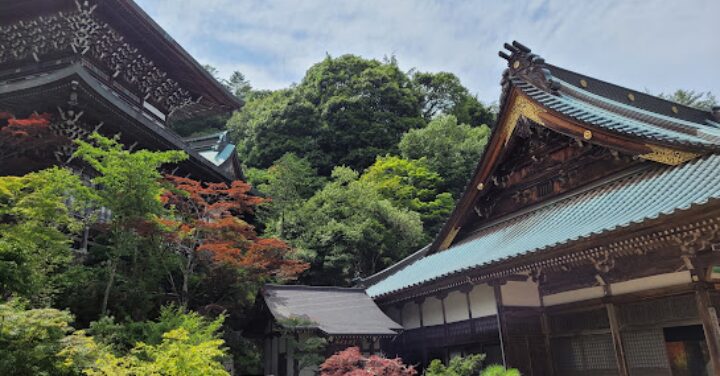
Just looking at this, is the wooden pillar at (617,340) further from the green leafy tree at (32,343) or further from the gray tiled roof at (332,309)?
the green leafy tree at (32,343)

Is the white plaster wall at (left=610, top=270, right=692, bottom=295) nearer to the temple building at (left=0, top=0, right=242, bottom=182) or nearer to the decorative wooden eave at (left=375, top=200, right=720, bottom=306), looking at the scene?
the decorative wooden eave at (left=375, top=200, right=720, bottom=306)

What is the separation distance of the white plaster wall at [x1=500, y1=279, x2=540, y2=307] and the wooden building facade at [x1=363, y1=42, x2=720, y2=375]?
0.09 ft

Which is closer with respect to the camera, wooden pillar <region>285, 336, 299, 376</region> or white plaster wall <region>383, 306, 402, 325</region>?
wooden pillar <region>285, 336, 299, 376</region>

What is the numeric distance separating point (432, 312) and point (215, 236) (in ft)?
22.0

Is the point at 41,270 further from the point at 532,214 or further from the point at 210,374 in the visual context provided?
the point at 532,214

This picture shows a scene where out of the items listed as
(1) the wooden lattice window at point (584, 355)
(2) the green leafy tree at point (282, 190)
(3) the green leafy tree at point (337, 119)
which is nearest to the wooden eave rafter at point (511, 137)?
(1) the wooden lattice window at point (584, 355)

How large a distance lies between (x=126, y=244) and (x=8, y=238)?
227cm

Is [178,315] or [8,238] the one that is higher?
[8,238]

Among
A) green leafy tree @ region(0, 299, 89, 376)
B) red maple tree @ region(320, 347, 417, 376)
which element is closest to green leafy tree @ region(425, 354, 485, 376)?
red maple tree @ region(320, 347, 417, 376)

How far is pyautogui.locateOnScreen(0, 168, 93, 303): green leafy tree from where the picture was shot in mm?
8141

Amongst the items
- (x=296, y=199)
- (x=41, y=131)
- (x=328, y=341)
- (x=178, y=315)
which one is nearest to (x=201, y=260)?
(x=178, y=315)

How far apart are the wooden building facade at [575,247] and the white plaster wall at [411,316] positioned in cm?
6

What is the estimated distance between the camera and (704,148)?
9258 mm

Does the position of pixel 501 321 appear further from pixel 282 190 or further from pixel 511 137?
pixel 282 190
